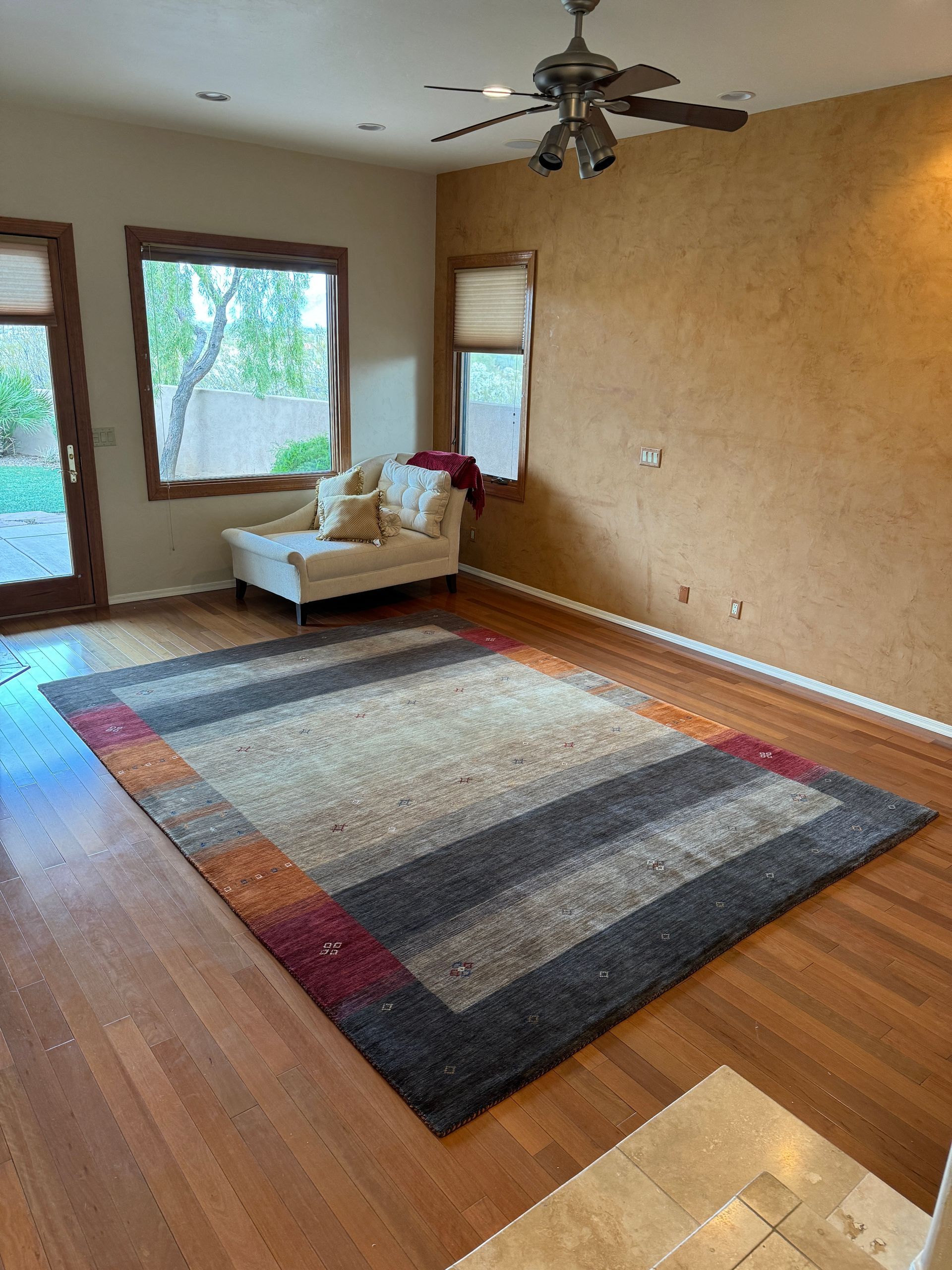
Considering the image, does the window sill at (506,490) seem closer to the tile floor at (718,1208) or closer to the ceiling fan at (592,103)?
the ceiling fan at (592,103)

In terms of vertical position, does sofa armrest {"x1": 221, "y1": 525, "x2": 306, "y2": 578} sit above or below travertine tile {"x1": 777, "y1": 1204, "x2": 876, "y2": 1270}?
above

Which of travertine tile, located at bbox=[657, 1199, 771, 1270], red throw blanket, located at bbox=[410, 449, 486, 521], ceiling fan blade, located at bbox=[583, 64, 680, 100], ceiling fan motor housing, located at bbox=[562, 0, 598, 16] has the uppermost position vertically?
ceiling fan motor housing, located at bbox=[562, 0, 598, 16]

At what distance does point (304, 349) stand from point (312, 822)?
427 cm

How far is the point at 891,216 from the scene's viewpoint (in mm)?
4152

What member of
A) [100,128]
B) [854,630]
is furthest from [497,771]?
[100,128]

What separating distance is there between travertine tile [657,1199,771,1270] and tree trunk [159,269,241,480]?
5.47 metres

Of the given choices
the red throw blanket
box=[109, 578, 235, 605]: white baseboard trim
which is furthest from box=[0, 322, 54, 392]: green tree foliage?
the red throw blanket

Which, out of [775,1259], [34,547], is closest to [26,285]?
[34,547]

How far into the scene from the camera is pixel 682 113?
9.90ft

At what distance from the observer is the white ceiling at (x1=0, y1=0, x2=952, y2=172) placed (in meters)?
3.34

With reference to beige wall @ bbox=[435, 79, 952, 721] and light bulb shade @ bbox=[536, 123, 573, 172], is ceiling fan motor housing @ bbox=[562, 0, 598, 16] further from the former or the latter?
beige wall @ bbox=[435, 79, 952, 721]

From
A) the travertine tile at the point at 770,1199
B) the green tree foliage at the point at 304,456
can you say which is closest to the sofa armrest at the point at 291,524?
the green tree foliage at the point at 304,456

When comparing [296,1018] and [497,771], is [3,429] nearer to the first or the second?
[497,771]

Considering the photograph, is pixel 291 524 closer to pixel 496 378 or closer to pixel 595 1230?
pixel 496 378
